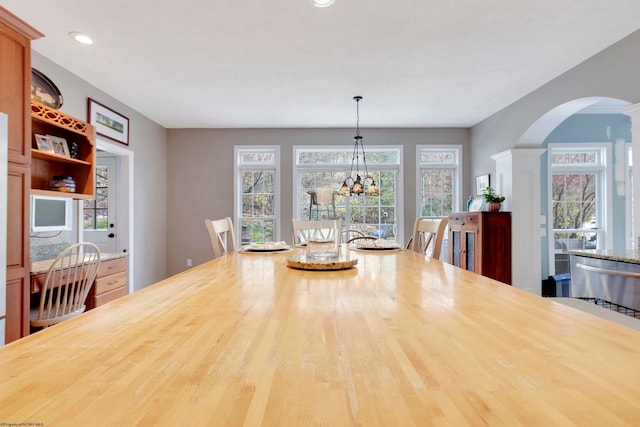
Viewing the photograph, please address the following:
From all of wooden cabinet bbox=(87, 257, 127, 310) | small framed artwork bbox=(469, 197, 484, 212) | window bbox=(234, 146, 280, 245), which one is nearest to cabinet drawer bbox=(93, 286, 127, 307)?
wooden cabinet bbox=(87, 257, 127, 310)

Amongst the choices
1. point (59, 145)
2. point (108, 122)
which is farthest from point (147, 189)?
point (59, 145)

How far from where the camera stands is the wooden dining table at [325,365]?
1.17 feet

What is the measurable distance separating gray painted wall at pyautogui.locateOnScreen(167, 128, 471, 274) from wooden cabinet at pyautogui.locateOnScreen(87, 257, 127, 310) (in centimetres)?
248

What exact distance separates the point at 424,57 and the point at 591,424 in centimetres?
332

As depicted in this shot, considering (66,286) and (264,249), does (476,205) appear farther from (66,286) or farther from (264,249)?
(66,286)

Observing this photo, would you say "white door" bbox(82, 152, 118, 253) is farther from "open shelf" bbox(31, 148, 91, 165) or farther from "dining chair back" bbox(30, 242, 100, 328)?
"dining chair back" bbox(30, 242, 100, 328)

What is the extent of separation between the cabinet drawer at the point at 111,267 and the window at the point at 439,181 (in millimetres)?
4410

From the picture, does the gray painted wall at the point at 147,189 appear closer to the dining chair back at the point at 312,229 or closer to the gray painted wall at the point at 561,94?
the dining chair back at the point at 312,229

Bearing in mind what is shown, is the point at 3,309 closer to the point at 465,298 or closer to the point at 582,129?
the point at 465,298

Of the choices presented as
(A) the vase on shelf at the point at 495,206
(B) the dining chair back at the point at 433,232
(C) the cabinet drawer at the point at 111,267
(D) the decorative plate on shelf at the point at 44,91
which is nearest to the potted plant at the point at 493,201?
(A) the vase on shelf at the point at 495,206

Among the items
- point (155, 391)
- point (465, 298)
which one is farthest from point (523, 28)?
point (155, 391)

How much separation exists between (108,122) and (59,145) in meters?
1.21

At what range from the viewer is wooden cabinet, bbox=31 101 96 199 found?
2.75 m

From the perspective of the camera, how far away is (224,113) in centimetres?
486
